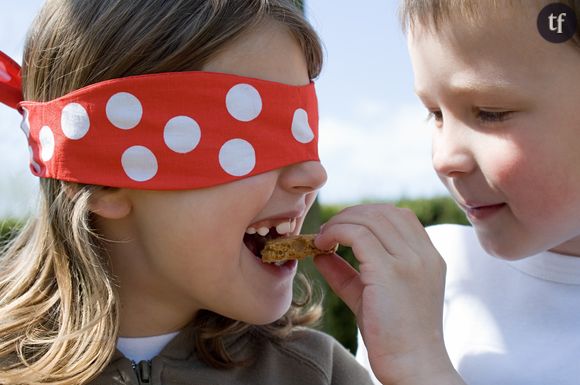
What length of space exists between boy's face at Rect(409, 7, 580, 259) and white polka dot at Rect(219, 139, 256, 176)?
0.63m

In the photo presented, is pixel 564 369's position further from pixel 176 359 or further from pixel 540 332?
pixel 176 359

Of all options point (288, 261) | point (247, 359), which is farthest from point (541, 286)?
point (247, 359)

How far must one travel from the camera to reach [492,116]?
7.92 feet

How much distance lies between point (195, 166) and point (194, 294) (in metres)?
0.46

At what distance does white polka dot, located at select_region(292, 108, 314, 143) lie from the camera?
261cm

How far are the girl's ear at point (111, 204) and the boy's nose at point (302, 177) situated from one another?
1.78 feet

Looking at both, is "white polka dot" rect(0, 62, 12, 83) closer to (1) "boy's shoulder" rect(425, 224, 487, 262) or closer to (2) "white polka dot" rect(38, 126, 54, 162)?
(2) "white polka dot" rect(38, 126, 54, 162)

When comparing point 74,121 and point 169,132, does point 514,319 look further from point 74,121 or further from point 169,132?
point 74,121

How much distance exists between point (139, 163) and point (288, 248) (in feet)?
1.87

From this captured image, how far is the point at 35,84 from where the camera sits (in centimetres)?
271

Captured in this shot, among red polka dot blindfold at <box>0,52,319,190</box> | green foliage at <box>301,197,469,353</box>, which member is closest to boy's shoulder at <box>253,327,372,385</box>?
red polka dot blindfold at <box>0,52,319,190</box>

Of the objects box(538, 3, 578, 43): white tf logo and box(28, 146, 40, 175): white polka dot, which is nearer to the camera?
box(538, 3, 578, 43): white tf logo

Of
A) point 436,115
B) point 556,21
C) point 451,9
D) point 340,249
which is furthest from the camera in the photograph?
point 340,249

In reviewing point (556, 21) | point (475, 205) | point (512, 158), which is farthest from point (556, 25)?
point (475, 205)
